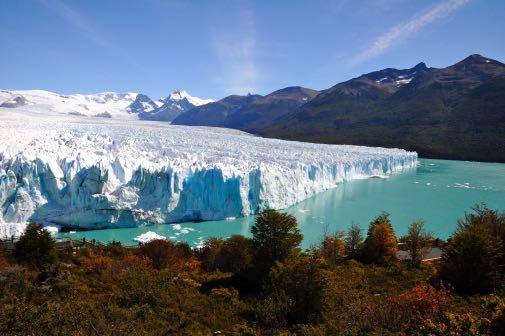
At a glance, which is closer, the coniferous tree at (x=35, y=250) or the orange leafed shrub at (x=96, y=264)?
the orange leafed shrub at (x=96, y=264)

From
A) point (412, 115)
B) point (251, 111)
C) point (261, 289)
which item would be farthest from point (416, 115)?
point (261, 289)

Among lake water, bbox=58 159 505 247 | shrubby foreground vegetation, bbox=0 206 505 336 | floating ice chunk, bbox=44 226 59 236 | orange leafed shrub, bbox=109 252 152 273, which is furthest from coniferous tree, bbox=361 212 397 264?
floating ice chunk, bbox=44 226 59 236

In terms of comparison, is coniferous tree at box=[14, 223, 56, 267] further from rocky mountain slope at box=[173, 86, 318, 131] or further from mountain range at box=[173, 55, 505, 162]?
rocky mountain slope at box=[173, 86, 318, 131]

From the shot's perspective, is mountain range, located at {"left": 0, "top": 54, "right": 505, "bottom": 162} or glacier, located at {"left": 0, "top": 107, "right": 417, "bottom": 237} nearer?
glacier, located at {"left": 0, "top": 107, "right": 417, "bottom": 237}

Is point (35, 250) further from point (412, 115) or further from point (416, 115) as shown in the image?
point (412, 115)

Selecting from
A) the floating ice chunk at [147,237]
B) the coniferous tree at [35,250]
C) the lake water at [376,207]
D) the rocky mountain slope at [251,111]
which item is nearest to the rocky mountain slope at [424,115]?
the rocky mountain slope at [251,111]

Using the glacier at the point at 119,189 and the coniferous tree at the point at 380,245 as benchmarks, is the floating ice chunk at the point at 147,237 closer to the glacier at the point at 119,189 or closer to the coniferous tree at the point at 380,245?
the glacier at the point at 119,189
